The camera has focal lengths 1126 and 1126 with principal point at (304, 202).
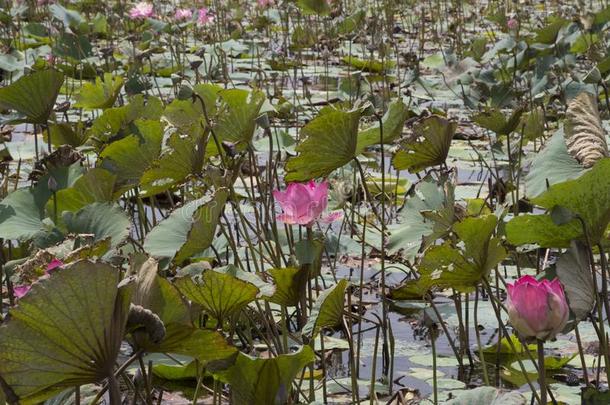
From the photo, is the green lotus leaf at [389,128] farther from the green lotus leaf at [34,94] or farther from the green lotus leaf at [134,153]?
the green lotus leaf at [34,94]

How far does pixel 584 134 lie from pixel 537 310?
46cm

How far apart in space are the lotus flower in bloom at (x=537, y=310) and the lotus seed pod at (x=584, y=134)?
1.30ft

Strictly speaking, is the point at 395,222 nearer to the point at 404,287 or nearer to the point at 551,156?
the point at 404,287

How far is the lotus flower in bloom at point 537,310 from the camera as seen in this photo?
47.6 inches

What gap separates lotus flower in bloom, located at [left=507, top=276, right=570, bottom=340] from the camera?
1.21 metres

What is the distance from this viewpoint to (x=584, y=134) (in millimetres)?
1595

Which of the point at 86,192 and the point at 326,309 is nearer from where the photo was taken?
the point at 326,309

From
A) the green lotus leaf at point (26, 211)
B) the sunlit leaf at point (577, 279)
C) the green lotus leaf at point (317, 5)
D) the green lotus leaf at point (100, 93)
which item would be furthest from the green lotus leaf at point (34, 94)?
the green lotus leaf at point (317, 5)

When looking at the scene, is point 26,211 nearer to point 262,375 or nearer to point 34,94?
point 34,94

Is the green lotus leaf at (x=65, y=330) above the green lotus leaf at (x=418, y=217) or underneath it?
above

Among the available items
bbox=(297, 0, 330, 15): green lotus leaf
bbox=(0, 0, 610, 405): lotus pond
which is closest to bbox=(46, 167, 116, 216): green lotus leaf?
bbox=(0, 0, 610, 405): lotus pond

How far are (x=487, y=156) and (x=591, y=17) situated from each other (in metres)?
0.96

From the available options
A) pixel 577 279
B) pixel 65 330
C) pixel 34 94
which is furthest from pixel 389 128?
pixel 65 330

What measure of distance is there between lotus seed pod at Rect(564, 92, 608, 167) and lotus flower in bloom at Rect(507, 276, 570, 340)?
40 centimetres
